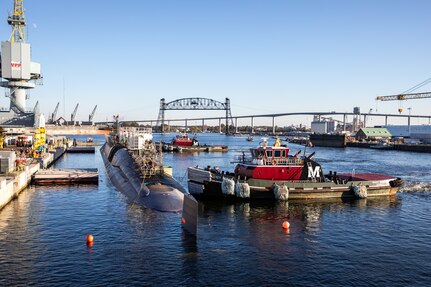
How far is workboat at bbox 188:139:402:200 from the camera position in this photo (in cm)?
4952

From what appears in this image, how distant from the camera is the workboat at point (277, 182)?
162ft

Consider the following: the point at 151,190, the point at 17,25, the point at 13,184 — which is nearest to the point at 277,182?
the point at 151,190

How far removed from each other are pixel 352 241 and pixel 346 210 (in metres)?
12.7

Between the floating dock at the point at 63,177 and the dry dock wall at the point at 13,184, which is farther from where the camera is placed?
the floating dock at the point at 63,177

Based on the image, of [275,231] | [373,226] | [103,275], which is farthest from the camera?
[373,226]

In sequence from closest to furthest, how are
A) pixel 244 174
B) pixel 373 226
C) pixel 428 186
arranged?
1. pixel 373 226
2. pixel 244 174
3. pixel 428 186

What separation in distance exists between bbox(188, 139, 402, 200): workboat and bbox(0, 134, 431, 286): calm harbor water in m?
1.88

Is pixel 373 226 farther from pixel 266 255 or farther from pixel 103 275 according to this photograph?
pixel 103 275

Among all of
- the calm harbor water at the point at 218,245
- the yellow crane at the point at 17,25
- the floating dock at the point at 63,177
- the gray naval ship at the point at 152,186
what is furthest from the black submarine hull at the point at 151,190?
the yellow crane at the point at 17,25

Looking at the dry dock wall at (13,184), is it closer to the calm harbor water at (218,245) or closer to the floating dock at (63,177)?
the calm harbor water at (218,245)

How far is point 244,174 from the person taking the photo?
176 ft

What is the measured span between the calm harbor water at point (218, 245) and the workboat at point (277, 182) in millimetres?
1881

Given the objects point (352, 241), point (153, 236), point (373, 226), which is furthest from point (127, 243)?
point (373, 226)

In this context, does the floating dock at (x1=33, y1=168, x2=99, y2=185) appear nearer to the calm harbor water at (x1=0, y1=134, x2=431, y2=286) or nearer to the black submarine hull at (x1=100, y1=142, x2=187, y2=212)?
the black submarine hull at (x1=100, y1=142, x2=187, y2=212)
